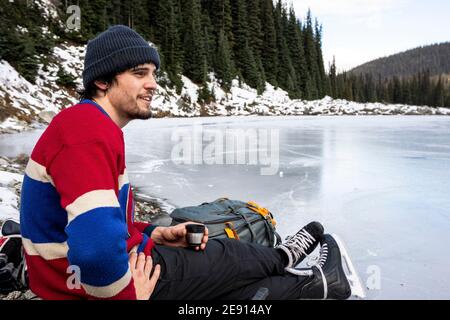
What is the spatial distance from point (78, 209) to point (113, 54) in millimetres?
770

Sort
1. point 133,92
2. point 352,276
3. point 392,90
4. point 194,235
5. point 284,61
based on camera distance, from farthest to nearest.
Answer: point 392,90, point 284,61, point 352,276, point 194,235, point 133,92

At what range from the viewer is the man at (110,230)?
4.08 feet

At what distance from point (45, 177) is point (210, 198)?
3097mm

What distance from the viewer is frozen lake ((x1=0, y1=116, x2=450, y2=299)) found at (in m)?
2.56

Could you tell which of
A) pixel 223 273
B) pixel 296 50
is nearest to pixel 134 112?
pixel 223 273

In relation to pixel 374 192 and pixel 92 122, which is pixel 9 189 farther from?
pixel 374 192

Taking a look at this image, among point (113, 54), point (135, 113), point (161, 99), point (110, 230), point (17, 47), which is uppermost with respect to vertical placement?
point (17, 47)

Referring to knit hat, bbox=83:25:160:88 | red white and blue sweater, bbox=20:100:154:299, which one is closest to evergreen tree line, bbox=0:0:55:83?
knit hat, bbox=83:25:160:88

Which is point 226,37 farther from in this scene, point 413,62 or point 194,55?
point 413,62

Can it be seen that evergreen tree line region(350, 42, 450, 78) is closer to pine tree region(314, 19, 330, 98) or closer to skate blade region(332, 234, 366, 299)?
pine tree region(314, 19, 330, 98)

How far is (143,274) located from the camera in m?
1.56
